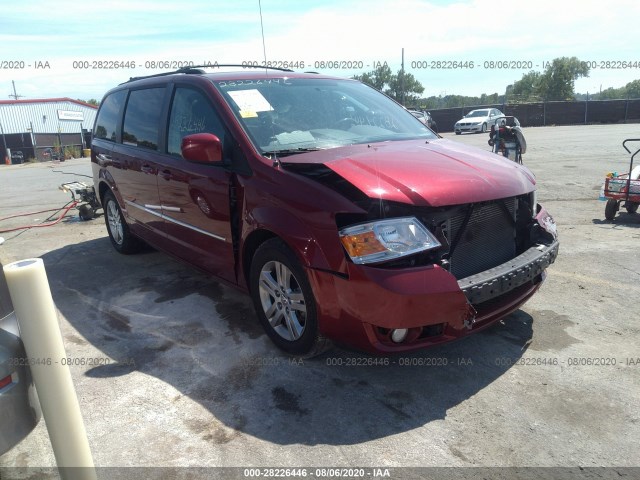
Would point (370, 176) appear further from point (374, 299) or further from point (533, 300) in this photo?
point (533, 300)

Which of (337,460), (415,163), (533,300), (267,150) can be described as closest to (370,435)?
(337,460)

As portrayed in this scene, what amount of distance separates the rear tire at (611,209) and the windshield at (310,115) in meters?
3.90

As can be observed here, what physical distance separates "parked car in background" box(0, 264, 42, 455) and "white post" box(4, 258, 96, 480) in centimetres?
13

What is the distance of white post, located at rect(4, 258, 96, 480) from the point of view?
185 cm

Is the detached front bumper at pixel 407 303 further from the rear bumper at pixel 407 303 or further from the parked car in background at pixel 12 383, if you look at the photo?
the parked car in background at pixel 12 383

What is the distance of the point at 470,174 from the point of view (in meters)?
3.04

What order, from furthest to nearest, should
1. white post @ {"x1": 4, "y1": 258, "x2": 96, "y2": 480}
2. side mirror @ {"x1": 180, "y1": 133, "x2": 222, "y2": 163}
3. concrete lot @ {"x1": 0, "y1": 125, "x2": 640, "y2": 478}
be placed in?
side mirror @ {"x1": 180, "y1": 133, "x2": 222, "y2": 163} → concrete lot @ {"x1": 0, "y1": 125, "x2": 640, "y2": 478} → white post @ {"x1": 4, "y1": 258, "x2": 96, "y2": 480}

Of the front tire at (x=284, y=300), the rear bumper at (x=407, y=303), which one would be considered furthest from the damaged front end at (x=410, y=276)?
the front tire at (x=284, y=300)

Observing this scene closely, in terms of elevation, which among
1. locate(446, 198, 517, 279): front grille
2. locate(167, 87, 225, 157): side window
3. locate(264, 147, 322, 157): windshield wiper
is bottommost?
locate(446, 198, 517, 279): front grille

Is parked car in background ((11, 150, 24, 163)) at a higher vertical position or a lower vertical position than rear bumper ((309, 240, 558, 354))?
lower

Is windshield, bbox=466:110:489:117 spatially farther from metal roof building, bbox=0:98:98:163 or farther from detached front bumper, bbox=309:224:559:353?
detached front bumper, bbox=309:224:559:353

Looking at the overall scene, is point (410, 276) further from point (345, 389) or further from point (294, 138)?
point (294, 138)

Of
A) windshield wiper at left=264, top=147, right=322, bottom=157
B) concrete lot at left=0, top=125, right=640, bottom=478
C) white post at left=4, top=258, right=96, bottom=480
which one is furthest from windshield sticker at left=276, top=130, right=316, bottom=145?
white post at left=4, top=258, right=96, bottom=480

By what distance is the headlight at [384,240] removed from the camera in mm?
2645
